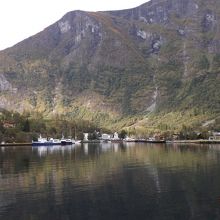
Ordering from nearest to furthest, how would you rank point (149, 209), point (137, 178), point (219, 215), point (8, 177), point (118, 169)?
point (219, 215) < point (149, 209) < point (137, 178) < point (8, 177) < point (118, 169)

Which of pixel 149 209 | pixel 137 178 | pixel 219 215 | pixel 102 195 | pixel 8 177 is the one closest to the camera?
pixel 219 215

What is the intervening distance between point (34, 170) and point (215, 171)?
41667 millimetres

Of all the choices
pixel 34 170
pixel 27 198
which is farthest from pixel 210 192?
pixel 34 170

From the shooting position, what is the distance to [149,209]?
6209cm

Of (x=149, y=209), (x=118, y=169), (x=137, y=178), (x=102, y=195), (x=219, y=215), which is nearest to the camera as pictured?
(x=219, y=215)

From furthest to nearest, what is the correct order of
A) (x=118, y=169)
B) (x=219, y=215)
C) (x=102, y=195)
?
(x=118, y=169) → (x=102, y=195) → (x=219, y=215)

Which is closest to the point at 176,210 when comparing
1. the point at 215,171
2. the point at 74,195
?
the point at 74,195

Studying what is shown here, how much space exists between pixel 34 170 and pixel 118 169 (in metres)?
19.8

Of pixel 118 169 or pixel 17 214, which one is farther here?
pixel 118 169

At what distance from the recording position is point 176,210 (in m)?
61.4

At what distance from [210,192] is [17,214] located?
2934 cm

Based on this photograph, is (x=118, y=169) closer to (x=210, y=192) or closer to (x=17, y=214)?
(x=210, y=192)

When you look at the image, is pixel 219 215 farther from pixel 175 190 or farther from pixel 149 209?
pixel 175 190

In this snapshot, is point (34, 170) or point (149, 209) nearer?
point (149, 209)
